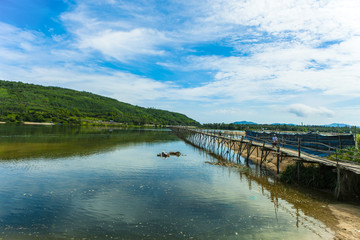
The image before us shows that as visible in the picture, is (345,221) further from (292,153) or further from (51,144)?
(51,144)

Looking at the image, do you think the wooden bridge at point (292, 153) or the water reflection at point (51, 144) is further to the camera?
the water reflection at point (51, 144)

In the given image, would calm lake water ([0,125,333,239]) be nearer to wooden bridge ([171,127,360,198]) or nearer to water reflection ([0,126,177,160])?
wooden bridge ([171,127,360,198])

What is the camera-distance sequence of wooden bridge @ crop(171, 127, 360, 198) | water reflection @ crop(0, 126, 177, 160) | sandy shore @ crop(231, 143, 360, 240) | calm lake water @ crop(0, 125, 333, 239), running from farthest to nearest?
water reflection @ crop(0, 126, 177, 160) → wooden bridge @ crop(171, 127, 360, 198) → calm lake water @ crop(0, 125, 333, 239) → sandy shore @ crop(231, 143, 360, 240)

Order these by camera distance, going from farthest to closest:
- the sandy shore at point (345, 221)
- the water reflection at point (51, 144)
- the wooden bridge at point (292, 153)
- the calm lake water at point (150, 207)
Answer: the water reflection at point (51, 144) < the wooden bridge at point (292, 153) < the calm lake water at point (150, 207) < the sandy shore at point (345, 221)

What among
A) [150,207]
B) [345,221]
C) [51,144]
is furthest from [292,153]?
[51,144]

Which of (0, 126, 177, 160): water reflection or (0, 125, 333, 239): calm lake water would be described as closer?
(0, 125, 333, 239): calm lake water

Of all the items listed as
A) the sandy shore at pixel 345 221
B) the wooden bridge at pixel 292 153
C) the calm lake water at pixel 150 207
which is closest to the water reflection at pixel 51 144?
the calm lake water at pixel 150 207

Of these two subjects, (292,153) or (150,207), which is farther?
(292,153)

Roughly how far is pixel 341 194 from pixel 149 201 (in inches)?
455

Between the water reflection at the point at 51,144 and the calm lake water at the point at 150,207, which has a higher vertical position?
the water reflection at the point at 51,144

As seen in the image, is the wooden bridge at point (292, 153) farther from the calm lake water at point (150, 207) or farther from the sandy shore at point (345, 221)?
the calm lake water at point (150, 207)

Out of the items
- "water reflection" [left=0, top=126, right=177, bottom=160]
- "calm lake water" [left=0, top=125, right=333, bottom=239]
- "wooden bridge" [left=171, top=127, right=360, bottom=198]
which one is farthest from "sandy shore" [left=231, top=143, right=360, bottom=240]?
"water reflection" [left=0, top=126, right=177, bottom=160]

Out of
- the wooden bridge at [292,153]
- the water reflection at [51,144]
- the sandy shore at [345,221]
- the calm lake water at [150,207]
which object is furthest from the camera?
the water reflection at [51,144]

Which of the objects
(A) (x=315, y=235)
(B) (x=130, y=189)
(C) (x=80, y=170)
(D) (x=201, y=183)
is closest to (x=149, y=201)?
(B) (x=130, y=189)
